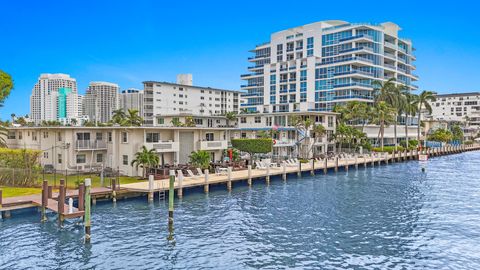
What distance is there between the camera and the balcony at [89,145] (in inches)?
1854

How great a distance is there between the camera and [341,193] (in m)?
43.0

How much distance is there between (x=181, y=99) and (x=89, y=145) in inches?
3223

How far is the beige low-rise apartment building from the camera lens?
47.3 meters

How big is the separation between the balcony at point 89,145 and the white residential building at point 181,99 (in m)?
66.4

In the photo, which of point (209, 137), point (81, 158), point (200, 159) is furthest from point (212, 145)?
point (81, 158)

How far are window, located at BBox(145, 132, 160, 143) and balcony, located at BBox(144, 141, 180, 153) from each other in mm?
1189

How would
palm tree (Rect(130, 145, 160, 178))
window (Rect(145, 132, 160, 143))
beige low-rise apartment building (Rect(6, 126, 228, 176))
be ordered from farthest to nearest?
window (Rect(145, 132, 160, 143))
beige low-rise apartment building (Rect(6, 126, 228, 176))
palm tree (Rect(130, 145, 160, 178))

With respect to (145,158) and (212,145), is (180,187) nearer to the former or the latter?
(145,158)

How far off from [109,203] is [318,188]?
77.2 ft

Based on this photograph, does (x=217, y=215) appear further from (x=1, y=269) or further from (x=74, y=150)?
(x=74, y=150)

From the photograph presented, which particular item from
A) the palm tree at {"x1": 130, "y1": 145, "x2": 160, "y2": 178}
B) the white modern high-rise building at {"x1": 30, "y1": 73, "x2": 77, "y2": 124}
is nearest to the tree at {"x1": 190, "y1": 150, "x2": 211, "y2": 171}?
the palm tree at {"x1": 130, "y1": 145, "x2": 160, "y2": 178}

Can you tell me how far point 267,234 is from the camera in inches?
1054

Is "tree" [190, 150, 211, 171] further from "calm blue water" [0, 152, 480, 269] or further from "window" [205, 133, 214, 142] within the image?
"window" [205, 133, 214, 142]

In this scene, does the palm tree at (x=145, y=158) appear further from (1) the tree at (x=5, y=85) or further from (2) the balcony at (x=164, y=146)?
(1) the tree at (x=5, y=85)
